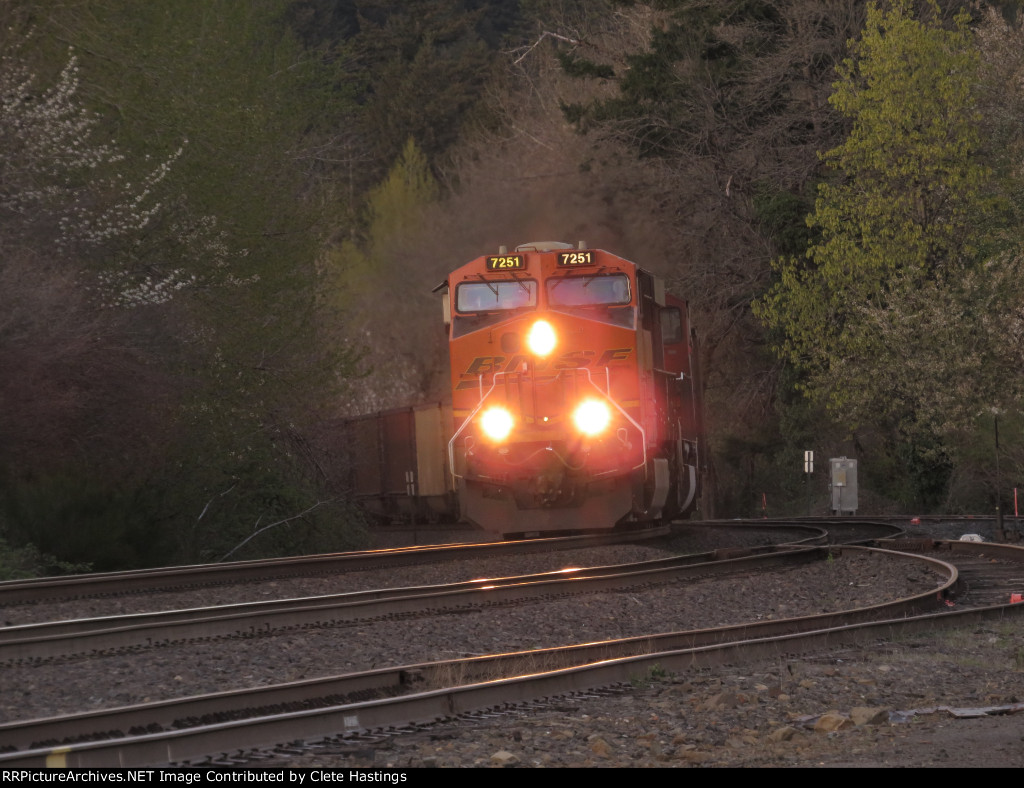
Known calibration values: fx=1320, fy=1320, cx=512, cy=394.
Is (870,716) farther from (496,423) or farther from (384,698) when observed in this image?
(496,423)

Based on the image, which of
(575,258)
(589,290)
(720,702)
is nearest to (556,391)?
(589,290)

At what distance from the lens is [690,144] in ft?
121

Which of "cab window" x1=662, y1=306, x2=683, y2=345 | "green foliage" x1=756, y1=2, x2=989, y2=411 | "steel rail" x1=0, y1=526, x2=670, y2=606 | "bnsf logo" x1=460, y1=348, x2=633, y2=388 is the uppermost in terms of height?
"green foliage" x1=756, y1=2, x2=989, y2=411

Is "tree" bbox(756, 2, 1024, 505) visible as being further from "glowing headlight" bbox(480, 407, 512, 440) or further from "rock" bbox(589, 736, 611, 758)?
"rock" bbox(589, 736, 611, 758)

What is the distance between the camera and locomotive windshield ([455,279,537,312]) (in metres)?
18.3

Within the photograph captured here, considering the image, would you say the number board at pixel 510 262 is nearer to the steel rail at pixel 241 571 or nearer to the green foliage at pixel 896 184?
the steel rail at pixel 241 571

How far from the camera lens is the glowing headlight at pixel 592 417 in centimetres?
1741

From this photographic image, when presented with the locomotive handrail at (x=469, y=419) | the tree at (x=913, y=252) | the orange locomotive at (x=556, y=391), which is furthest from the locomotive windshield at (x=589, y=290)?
the tree at (x=913, y=252)

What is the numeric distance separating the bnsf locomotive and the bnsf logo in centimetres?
1

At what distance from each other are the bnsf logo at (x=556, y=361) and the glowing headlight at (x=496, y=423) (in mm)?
558

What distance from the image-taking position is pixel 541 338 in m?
17.9

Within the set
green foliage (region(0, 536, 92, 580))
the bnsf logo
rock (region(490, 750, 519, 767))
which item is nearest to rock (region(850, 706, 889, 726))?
rock (region(490, 750, 519, 767))

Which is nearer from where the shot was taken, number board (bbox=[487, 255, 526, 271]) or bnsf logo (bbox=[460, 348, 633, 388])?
bnsf logo (bbox=[460, 348, 633, 388])

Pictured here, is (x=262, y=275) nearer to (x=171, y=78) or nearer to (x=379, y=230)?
(x=171, y=78)
